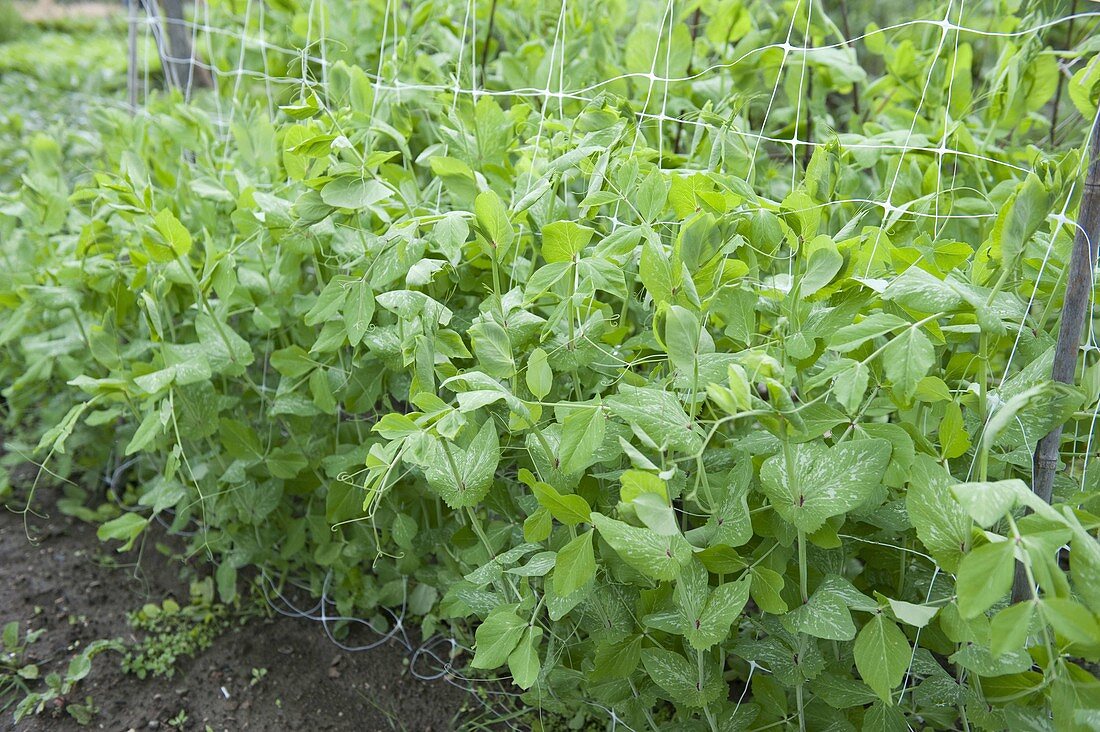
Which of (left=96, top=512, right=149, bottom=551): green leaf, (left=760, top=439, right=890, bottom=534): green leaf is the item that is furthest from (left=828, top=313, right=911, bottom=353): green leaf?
(left=96, top=512, right=149, bottom=551): green leaf

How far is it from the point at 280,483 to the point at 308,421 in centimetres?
14

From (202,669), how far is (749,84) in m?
1.61

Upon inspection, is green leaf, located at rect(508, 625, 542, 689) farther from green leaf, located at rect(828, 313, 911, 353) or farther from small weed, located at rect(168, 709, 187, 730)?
small weed, located at rect(168, 709, 187, 730)

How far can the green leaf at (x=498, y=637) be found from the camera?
3.29ft

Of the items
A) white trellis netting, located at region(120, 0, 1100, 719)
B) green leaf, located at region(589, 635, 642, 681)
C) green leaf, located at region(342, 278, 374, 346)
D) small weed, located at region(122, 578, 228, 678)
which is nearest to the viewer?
green leaf, located at region(589, 635, 642, 681)

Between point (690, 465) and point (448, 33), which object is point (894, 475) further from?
point (448, 33)

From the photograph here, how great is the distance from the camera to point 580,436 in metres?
0.92

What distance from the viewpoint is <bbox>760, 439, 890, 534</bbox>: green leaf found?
33.2 inches

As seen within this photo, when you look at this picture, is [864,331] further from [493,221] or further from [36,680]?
[36,680]

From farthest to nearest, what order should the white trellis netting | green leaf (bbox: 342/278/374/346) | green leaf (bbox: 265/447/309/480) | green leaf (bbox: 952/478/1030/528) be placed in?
green leaf (bbox: 265/447/309/480) < the white trellis netting < green leaf (bbox: 342/278/374/346) < green leaf (bbox: 952/478/1030/528)

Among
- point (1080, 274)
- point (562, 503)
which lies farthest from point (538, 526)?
point (1080, 274)

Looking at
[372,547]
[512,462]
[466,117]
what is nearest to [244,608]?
[372,547]

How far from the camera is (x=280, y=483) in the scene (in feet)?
4.96

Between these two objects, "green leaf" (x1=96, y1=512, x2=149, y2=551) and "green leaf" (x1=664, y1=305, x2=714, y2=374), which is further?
"green leaf" (x1=96, y1=512, x2=149, y2=551)
